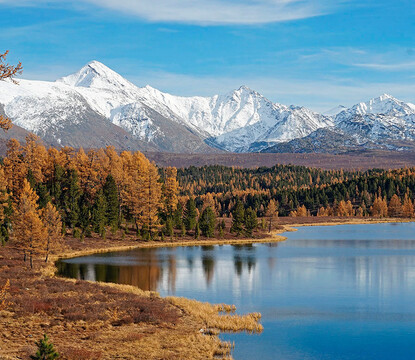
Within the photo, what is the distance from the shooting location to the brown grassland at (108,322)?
118 ft

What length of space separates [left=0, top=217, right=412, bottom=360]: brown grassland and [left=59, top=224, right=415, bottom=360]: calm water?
3.04m

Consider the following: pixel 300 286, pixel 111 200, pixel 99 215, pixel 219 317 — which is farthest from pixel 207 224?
pixel 219 317

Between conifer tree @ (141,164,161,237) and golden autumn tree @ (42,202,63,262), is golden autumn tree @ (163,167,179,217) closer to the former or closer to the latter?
conifer tree @ (141,164,161,237)

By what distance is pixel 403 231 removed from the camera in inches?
6462

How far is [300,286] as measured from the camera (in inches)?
2680

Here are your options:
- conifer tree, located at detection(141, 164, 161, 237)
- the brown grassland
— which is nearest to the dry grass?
the brown grassland

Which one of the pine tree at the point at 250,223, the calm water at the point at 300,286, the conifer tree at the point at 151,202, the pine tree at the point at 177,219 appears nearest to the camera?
the calm water at the point at 300,286

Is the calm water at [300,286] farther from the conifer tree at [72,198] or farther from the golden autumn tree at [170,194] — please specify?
the golden autumn tree at [170,194]

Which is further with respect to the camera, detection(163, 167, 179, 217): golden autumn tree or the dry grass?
detection(163, 167, 179, 217): golden autumn tree

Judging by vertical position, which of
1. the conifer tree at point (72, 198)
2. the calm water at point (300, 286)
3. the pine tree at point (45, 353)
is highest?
the conifer tree at point (72, 198)

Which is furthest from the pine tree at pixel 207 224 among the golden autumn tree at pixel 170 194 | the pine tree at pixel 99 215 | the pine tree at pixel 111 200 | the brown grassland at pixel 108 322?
the brown grassland at pixel 108 322

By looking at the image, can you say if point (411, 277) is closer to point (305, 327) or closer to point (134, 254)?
point (305, 327)

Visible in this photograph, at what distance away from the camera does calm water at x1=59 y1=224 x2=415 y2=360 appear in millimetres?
42062

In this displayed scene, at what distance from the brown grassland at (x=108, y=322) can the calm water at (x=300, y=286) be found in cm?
304
